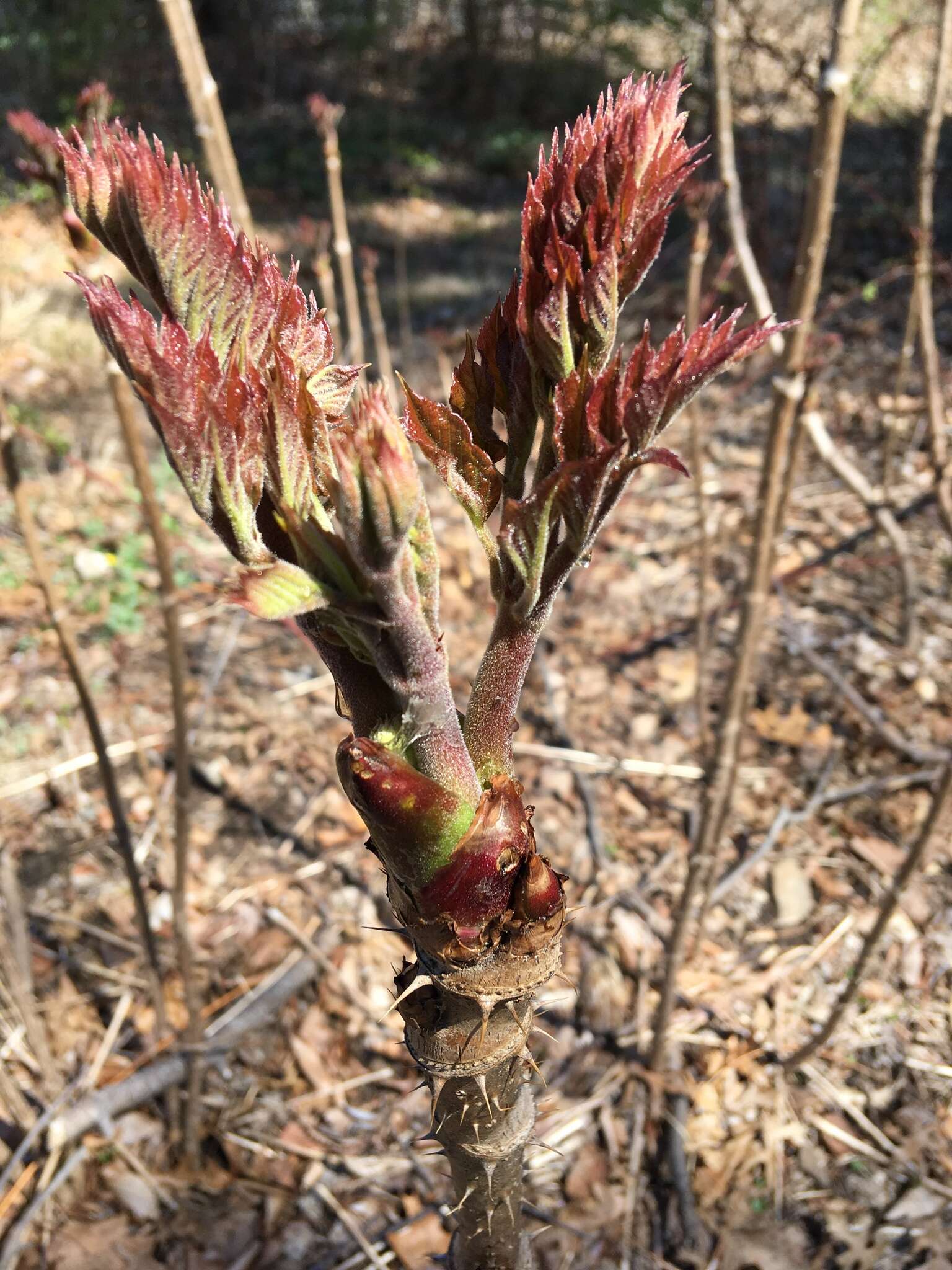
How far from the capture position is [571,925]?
2666mm

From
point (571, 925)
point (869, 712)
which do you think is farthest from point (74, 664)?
point (869, 712)

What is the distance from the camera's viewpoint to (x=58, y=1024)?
2.34 meters

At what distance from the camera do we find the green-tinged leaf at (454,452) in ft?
2.08

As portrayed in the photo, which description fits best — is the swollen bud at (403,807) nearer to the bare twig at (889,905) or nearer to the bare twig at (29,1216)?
the bare twig at (889,905)

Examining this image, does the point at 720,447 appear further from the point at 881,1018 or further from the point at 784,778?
the point at 881,1018

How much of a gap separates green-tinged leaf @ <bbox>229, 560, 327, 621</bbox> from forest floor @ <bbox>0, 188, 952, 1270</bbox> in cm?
81

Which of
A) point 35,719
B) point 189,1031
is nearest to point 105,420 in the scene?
point 35,719

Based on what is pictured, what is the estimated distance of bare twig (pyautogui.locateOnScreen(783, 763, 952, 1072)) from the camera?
1.72m

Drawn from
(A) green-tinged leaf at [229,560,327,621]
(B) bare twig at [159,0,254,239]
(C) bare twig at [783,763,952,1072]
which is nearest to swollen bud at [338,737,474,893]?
(A) green-tinged leaf at [229,560,327,621]

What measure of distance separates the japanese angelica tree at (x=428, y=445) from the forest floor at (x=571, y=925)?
608 mm

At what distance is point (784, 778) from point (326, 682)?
5.57 feet

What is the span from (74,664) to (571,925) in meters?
1.61

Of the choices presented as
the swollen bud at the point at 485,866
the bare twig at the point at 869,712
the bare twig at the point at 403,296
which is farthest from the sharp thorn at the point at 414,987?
the bare twig at the point at 403,296

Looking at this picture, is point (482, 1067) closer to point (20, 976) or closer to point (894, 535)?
point (20, 976)
